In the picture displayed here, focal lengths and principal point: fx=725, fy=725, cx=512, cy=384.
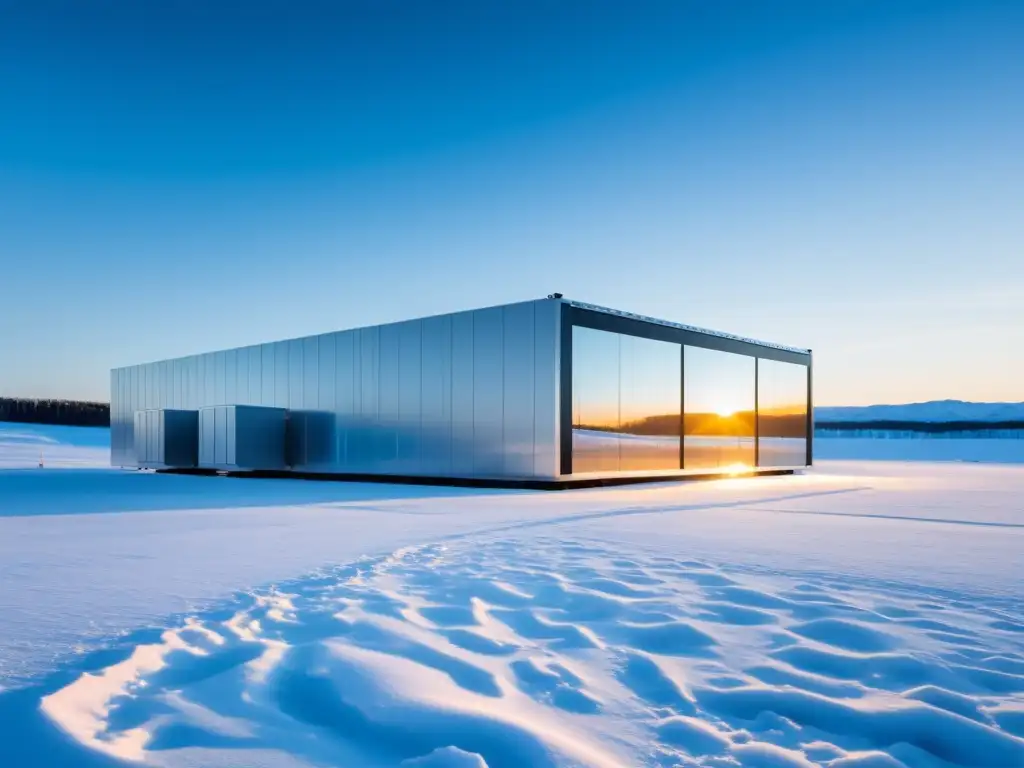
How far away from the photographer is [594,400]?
19797 millimetres

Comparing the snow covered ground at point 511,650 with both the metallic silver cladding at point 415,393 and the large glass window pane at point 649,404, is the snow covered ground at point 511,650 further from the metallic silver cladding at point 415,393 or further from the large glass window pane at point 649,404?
the large glass window pane at point 649,404

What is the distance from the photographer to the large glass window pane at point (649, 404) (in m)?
20.9

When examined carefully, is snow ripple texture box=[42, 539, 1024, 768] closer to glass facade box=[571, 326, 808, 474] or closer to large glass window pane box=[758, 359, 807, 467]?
glass facade box=[571, 326, 808, 474]

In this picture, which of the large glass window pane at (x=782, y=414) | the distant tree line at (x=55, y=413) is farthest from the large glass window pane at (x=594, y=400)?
the distant tree line at (x=55, y=413)

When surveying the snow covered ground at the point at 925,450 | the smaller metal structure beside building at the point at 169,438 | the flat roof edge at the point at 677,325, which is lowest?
the snow covered ground at the point at 925,450

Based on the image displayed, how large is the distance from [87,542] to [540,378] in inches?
473

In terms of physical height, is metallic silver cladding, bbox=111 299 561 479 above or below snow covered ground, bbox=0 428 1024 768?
above

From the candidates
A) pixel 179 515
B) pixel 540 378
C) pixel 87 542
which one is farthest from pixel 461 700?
pixel 540 378

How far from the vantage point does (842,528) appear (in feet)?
32.5

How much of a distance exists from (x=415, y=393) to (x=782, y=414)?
14756 millimetres

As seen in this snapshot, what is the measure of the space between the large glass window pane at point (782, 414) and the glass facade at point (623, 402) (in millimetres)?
5654

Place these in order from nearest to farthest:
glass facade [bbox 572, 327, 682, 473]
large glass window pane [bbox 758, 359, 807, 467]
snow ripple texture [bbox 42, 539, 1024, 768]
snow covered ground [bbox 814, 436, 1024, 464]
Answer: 1. snow ripple texture [bbox 42, 539, 1024, 768]
2. glass facade [bbox 572, 327, 682, 473]
3. large glass window pane [bbox 758, 359, 807, 467]
4. snow covered ground [bbox 814, 436, 1024, 464]

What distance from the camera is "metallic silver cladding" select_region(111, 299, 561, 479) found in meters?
19.0

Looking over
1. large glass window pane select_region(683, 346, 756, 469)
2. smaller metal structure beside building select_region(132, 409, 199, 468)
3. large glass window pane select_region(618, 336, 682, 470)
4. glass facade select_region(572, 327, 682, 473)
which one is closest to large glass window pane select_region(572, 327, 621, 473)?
glass facade select_region(572, 327, 682, 473)
